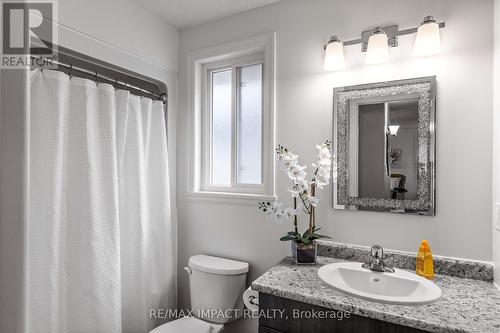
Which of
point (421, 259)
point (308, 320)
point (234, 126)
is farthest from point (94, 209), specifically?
point (421, 259)

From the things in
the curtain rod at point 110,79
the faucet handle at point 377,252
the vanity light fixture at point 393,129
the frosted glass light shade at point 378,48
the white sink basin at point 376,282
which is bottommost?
the white sink basin at point 376,282

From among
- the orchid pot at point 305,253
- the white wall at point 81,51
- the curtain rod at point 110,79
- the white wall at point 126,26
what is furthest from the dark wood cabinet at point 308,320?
→ the white wall at point 126,26

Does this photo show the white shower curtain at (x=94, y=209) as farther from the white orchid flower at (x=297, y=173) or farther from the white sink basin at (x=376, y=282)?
the white sink basin at (x=376, y=282)

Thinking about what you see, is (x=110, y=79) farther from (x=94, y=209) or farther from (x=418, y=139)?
(x=418, y=139)

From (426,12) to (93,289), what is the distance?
2.13m

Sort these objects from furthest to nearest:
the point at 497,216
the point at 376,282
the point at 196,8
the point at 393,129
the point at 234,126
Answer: the point at 234,126 < the point at 196,8 < the point at 393,129 < the point at 376,282 < the point at 497,216

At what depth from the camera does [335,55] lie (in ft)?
4.72

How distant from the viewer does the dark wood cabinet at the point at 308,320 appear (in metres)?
0.96

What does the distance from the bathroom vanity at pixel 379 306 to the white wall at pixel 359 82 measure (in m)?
0.10

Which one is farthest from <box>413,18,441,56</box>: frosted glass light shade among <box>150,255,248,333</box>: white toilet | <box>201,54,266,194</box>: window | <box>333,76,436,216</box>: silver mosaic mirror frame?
<box>150,255,248,333</box>: white toilet

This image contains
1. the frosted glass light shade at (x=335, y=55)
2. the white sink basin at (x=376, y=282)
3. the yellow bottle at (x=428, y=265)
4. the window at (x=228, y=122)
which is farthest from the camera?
the window at (x=228, y=122)

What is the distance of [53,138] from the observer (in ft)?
4.11

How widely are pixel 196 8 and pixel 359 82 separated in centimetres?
114

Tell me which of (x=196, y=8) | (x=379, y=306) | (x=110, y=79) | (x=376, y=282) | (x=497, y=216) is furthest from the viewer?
(x=196, y=8)
